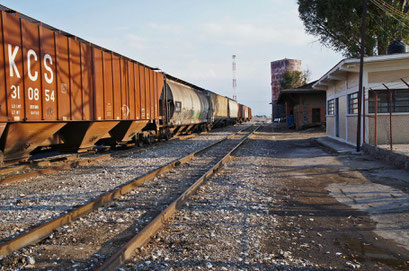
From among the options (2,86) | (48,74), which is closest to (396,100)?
(48,74)

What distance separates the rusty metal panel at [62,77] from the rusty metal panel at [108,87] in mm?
1978

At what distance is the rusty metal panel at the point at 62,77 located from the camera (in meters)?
8.76

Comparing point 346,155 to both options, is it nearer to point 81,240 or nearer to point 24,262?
point 81,240

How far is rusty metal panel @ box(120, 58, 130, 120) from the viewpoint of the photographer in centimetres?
1230

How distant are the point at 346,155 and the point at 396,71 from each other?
4.22 m

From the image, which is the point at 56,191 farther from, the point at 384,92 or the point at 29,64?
the point at 384,92

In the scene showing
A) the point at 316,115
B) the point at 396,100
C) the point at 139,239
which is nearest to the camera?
the point at 139,239

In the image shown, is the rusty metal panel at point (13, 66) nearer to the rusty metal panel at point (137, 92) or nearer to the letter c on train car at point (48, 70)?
the letter c on train car at point (48, 70)

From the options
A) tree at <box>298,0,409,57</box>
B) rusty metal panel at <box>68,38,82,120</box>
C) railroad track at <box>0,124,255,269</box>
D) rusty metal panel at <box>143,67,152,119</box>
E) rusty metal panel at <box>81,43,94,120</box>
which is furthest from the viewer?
tree at <box>298,0,409,57</box>

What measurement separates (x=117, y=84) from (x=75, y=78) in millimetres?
2551

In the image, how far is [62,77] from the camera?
8.91 m

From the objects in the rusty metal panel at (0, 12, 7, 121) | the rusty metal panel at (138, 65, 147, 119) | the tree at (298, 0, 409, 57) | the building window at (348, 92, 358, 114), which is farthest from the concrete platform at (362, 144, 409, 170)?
the tree at (298, 0, 409, 57)

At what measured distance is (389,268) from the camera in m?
3.46

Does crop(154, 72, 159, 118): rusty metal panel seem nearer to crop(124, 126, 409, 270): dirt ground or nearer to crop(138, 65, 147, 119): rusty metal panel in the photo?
crop(138, 65, 147, 119): rusty metal panel
